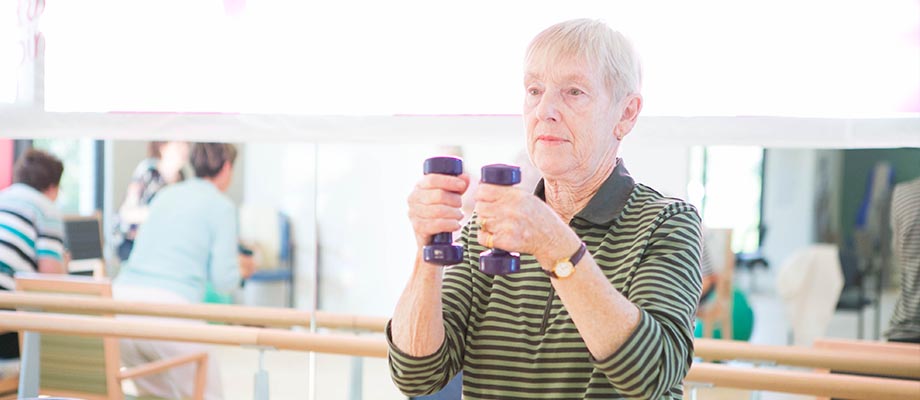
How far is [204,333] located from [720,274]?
422 cm

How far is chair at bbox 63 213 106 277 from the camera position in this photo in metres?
7.15

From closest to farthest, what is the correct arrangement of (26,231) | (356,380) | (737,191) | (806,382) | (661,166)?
(806,382)
(356,380)
(661,166)
(26,231)
(737,191)

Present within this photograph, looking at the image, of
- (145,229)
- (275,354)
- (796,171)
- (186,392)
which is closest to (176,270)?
(145,229)

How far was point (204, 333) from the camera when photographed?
7.82ft

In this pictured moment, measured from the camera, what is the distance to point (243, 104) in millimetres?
2469

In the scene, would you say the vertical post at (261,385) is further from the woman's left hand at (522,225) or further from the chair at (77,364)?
the woman's left hand at (522,225)

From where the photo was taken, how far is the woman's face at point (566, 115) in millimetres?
1339

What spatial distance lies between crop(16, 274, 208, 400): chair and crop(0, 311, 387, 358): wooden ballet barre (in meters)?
0.84

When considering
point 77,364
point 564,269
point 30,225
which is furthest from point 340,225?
point 564,269

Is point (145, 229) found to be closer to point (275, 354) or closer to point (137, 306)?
point (137, 306)

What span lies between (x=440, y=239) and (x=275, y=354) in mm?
5721

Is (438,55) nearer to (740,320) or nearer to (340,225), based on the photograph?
(740,320)

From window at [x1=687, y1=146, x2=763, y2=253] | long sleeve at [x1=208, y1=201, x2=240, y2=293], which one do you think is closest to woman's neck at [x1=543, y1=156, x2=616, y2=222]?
long sleeve at [x1=208, y1=201, x2=240, y2=293]

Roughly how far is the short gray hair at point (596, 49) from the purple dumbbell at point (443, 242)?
Answer: 0.75 feet
